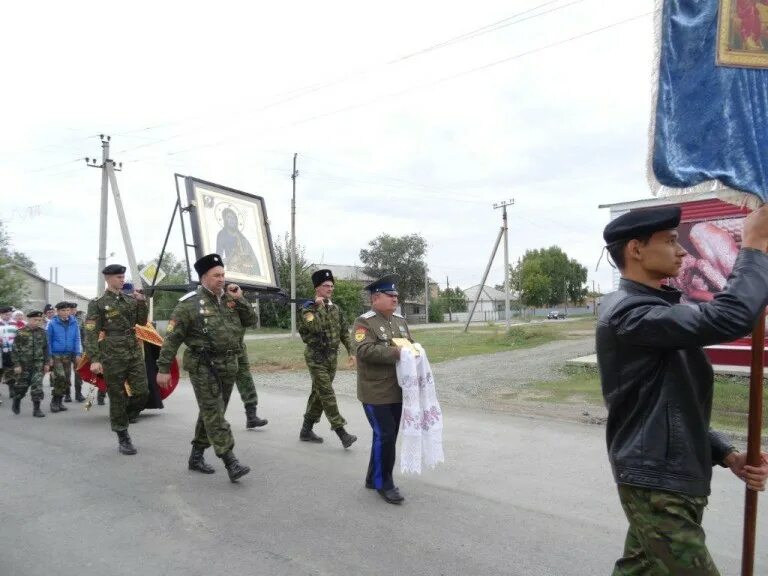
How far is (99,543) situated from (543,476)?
354 centimetres

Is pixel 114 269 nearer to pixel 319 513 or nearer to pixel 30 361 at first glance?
pixel 30 361

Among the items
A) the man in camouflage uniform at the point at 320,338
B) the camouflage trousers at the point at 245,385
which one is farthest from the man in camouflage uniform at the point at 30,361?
the man in camouflage uniform at the point at 320,338

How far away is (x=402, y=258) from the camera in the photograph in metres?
65.9

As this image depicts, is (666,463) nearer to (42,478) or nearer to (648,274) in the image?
(648,274)

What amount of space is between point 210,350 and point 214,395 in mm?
404

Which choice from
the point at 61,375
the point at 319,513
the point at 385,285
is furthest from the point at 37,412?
the point at 385,285

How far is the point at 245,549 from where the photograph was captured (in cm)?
374

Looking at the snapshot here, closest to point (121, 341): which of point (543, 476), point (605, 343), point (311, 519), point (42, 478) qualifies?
point (42, 478)

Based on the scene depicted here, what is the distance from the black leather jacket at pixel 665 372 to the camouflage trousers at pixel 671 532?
4 centimetres

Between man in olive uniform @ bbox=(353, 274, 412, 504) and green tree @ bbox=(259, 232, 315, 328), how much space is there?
109ft

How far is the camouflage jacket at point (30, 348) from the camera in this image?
9.52 meters

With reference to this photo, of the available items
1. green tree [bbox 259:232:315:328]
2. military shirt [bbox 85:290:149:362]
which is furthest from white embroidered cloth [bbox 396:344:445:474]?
green tree [bbox 259:232:315:328]

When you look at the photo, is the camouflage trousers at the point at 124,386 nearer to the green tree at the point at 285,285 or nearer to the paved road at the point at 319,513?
the paved road at the point at 319,513

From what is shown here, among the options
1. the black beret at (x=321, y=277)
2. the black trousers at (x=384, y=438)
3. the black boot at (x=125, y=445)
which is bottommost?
the black boot at (x=125, y=445)
